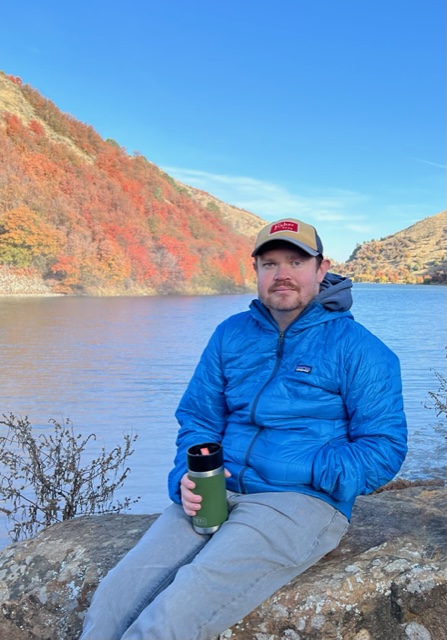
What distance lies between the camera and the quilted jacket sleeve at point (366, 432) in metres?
2.38

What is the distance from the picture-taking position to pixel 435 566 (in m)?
2.49

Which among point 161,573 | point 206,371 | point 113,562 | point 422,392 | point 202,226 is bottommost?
point 422,392

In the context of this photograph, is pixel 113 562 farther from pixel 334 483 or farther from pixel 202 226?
pixel 202 226

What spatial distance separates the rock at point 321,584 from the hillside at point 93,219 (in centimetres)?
5496

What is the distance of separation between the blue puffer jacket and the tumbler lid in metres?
0.21

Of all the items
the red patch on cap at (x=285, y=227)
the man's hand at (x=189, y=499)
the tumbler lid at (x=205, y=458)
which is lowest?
the man's hand at (x=189, y=499)

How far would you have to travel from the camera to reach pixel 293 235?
2.71m

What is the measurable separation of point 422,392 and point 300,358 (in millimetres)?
9582

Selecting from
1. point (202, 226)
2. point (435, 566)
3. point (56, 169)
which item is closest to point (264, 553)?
point (435, 566)

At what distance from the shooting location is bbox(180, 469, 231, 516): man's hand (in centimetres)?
239

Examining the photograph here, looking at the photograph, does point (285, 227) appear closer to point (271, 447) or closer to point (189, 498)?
point (271, 447)

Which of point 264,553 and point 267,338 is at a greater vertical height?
point 267,338

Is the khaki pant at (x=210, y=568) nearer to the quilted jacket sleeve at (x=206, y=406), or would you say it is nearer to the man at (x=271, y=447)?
the man at (x=271, y=447)

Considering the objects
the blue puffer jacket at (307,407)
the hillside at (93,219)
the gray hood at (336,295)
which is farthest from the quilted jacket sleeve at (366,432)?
the hillside at (93,219)
